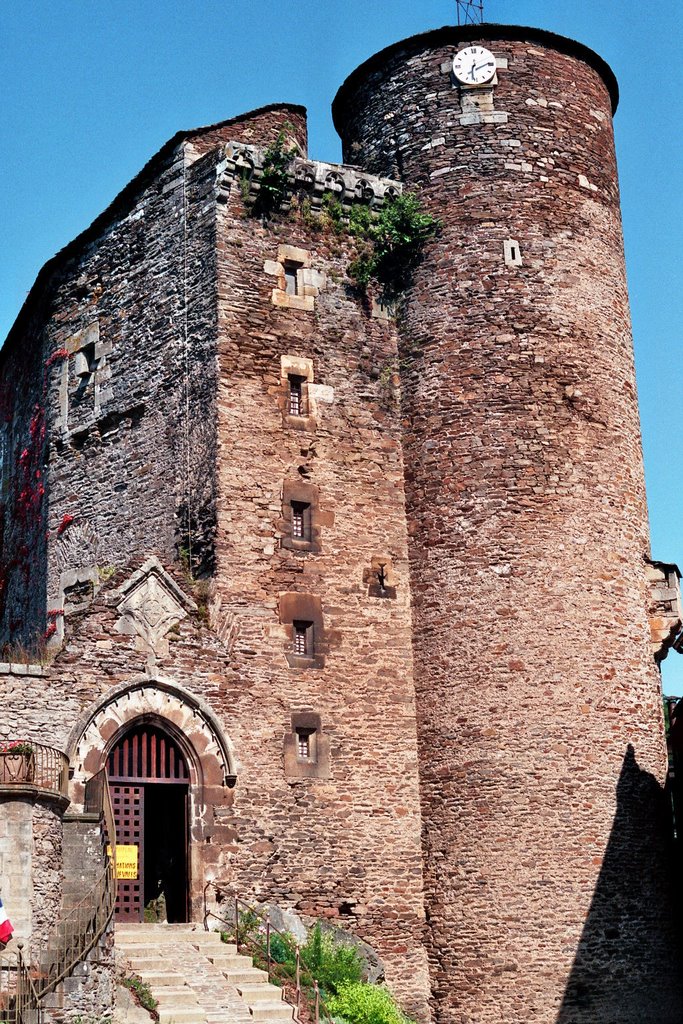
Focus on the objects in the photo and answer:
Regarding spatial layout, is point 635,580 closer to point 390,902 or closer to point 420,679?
point 420,679

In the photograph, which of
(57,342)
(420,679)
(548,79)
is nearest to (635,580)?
(420,679)

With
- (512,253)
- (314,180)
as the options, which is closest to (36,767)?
(314,180)

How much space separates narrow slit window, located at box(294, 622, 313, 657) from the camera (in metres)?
22.6

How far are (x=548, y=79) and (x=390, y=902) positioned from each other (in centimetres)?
1322

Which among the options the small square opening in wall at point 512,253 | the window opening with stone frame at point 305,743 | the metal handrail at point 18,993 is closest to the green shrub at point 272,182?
the small square opening in wall at point 512,253

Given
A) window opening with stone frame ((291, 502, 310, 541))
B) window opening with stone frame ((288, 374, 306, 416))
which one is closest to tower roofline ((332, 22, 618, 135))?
window opening with stone frame ((288, 374, 306, 416))

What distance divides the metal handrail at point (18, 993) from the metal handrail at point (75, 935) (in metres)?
0.13

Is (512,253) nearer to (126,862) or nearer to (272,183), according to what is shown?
(272,183)

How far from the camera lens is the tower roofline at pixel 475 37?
25438mm

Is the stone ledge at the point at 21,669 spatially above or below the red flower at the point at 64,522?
below

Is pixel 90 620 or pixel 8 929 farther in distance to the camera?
pixel 90 620

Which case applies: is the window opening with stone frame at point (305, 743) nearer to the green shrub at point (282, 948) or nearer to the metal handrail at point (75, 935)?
the green shrub at point (282, 948)

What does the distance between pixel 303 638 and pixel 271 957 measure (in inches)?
187

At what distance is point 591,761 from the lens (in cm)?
2225
